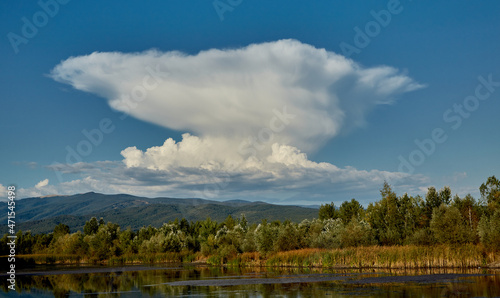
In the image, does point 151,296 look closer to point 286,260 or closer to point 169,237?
point 286,260

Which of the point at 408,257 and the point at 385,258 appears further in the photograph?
the point at 385,258

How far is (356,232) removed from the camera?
7806 cm

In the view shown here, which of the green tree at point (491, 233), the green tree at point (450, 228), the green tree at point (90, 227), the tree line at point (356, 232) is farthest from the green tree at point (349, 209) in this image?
the green tree at point (90, 227)

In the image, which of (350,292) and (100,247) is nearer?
(350,292)

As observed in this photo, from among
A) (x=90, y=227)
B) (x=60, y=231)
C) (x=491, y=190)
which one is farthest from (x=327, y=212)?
(x=60, y=231)

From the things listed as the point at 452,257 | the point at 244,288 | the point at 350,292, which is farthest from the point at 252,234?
the point at 350,292

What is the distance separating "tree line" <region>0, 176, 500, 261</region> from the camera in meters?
68.1

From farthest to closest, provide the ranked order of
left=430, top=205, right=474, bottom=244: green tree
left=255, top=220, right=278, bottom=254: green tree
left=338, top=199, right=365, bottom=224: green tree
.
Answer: left=338, top=199, right=365, bottom=224: green tree, left=255, top=220, right=278, bottom=254: green tree, left=430, top=205, right=474, bottom=244: green tree

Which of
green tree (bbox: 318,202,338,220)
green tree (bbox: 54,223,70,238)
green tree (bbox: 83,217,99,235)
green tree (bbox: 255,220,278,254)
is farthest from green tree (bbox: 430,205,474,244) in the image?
green tree (bbox: 54,223,70,238)

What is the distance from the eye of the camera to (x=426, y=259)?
60844mm

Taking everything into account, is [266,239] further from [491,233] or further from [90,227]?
[90,227]

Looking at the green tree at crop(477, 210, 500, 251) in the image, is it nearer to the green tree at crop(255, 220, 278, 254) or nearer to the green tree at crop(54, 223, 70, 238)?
the green tree at crop(255, 220, 278, 254)

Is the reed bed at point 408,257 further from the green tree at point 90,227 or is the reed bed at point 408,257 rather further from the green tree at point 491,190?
the green tree at point 90,227

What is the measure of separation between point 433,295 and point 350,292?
265 inches
